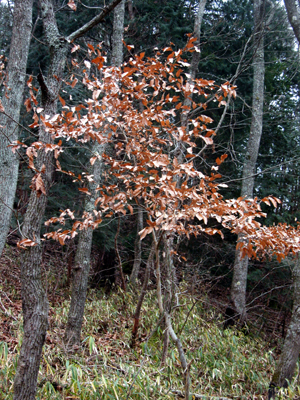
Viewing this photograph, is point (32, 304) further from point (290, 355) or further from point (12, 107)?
point (12, 107)

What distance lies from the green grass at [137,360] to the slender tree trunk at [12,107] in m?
1.75

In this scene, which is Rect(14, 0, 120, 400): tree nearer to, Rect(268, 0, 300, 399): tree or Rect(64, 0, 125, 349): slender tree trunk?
Rect(64, 0, 125, 349): slender tree trunk

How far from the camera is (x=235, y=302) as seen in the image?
717 centimetres

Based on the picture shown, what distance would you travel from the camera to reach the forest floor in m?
3.22

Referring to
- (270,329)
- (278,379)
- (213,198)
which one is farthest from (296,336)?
(270,329)

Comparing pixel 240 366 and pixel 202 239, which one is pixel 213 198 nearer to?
pixel 240 366

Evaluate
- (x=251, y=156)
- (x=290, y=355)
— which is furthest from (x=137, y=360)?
(x=251, y=156)

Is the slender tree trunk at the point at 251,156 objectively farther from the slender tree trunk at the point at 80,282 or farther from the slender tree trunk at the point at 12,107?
the slender tree trunk at the point at 12,107

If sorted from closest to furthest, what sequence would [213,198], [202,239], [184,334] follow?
[213,198]
[184,334]
[202,239]

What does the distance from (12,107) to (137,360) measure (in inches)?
162

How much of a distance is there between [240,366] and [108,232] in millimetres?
3948

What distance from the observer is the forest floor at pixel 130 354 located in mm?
3224

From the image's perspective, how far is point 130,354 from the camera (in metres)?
4.49

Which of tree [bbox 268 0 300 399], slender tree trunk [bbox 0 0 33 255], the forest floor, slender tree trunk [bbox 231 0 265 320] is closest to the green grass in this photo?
the forest floor
